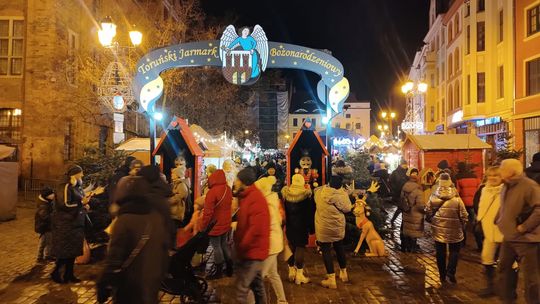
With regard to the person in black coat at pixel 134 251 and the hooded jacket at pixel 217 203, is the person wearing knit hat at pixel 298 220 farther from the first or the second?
the person in black coat at pixel 134 251

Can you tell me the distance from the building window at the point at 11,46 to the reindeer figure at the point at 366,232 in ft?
60.0

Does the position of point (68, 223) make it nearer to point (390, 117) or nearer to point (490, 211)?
point (490, 211)

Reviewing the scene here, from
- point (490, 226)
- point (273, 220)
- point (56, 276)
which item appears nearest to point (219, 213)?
point (273, 220)

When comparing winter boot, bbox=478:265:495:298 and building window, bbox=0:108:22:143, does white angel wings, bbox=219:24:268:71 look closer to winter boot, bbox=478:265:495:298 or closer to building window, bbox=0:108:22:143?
winter boot, bbox=478:265:495:298

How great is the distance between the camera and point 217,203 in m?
7.25

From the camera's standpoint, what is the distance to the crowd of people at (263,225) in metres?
3.96

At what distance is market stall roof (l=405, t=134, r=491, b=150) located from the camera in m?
15.9

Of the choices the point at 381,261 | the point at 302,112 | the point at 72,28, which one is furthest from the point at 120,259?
the point at 302,112

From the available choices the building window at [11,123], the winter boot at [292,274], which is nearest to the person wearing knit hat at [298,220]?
the winter boot at [292,274]

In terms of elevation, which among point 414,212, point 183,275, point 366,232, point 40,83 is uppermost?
point 40,83

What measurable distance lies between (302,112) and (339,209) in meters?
80.0

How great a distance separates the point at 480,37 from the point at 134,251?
28.5 m

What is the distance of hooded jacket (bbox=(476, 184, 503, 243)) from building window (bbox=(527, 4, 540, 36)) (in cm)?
1810

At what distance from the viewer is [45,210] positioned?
26.7 ft
